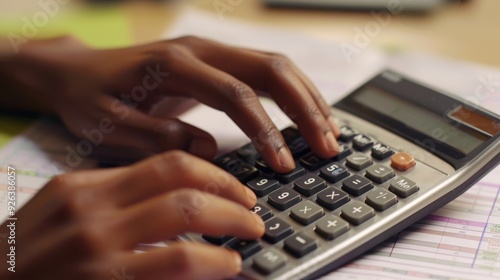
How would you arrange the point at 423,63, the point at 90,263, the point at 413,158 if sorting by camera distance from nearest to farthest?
the point at 90,263 < the point at 413,158 < the point at 423,63

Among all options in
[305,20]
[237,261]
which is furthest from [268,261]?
[305,20]

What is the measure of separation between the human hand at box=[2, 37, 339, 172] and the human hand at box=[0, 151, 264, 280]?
9 centimetres

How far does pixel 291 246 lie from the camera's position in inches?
14.6

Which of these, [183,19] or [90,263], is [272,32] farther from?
A: [90,263]

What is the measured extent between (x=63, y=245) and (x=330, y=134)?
0.21 m

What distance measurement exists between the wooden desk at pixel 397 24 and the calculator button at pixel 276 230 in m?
0.36

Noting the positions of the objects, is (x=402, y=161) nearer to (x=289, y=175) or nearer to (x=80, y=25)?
(x=289, y=175)

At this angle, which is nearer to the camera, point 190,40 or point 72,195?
point 72,195

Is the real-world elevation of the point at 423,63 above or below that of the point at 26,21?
below

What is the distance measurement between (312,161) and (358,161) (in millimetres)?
31

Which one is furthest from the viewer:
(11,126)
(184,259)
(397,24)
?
(397,24)

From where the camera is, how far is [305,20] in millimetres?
750

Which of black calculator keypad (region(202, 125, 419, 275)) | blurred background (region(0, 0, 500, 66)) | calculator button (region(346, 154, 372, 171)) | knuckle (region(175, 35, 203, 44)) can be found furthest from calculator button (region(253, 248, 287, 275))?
blurred background (region(0, 0, 500, 66))

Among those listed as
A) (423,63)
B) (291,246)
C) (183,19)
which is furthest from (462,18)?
(291,246)
